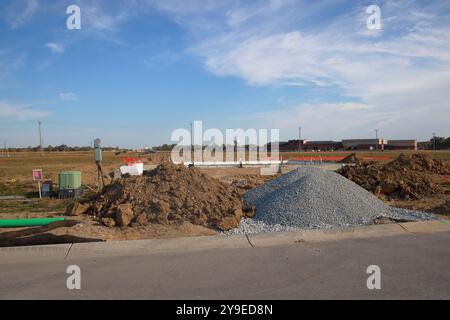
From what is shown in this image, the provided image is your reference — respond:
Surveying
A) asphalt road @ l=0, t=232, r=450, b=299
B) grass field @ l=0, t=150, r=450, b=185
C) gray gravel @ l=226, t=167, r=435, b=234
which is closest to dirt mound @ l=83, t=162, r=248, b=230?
gray gravel @ l=226, t=167, r=435, b=234

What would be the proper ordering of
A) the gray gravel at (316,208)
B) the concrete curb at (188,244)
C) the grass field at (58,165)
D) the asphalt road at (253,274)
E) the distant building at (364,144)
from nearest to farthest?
the asphalt road at (253,274) → the concrete curb at (188,244) → the gray gravel at (316,208) → the grass field at (58,165) → the distant building at (364,144)

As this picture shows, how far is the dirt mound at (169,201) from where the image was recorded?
867 cm

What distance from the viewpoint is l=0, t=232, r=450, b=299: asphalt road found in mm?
4777

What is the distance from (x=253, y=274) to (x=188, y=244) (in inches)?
75.7

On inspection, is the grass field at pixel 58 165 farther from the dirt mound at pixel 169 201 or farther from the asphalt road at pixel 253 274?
the asphalt road at pixel 253 274

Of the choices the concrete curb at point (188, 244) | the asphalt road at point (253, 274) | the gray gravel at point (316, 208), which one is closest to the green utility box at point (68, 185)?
the gray gravel at point (316, 208)

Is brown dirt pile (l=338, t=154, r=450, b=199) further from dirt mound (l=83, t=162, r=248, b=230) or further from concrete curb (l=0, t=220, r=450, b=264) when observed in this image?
dirt mound (l=83, t=162, r=248, b=230)

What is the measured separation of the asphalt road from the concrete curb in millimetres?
248

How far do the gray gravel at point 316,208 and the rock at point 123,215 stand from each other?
235cm

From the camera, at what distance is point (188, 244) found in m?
7.05

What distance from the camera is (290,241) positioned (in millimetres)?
7301

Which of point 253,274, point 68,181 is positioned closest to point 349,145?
point 68,181
